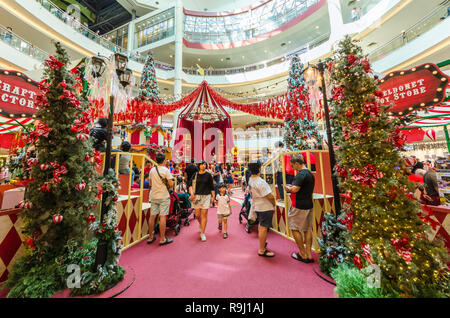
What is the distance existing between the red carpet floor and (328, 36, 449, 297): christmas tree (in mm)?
512

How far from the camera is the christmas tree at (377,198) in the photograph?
131 centimetres

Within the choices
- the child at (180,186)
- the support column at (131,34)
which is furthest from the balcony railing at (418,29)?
the support column at (131,34)

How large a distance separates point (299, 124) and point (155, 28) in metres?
17.7

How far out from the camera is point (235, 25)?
55.3 feet

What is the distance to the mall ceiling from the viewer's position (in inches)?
677

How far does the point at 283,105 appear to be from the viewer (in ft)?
16.2

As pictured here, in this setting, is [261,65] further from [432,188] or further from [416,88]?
[432,188]

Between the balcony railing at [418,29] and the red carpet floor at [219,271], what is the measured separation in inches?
401

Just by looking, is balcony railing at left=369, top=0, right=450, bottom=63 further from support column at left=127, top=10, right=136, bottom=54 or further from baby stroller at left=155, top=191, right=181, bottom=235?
support column at left=127, top=10, right=136, bottom=54

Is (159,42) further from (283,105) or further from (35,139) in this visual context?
(35,139)

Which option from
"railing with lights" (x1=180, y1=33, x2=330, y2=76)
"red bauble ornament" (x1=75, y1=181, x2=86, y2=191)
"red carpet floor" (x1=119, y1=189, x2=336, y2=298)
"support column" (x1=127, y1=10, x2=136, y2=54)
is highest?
"support column" (x1=127, y1=10, x2=136, y2=54)

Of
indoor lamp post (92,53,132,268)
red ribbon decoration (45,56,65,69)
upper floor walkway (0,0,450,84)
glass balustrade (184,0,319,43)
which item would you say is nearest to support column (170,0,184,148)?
upper floor walkway (0,0,450,84)

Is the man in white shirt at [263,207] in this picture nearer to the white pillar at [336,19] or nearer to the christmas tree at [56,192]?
the christmas tree at [56,192]

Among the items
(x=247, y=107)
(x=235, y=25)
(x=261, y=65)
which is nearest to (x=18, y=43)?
(x=247, y=107)
